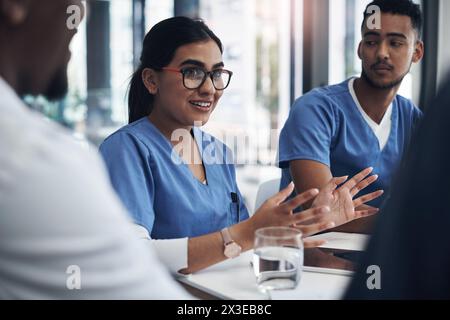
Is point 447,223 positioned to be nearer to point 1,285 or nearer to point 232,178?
point 1,285

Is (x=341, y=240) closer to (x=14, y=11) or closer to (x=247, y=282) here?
(x=247, y=282)

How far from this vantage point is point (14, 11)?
571 mm

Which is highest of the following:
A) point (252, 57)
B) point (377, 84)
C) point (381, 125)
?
point (252, 57)

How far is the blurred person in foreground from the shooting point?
45cm

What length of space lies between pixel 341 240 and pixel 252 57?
2792 mm

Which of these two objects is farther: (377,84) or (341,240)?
(377,84)

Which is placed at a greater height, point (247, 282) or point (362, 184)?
point (362, 184)

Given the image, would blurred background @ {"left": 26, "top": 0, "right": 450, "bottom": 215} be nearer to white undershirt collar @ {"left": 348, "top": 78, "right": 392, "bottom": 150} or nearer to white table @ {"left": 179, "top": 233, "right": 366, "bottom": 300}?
white undershirt collar @ {"left": 348, "top": 78, "right": 392, "bottom": 150}

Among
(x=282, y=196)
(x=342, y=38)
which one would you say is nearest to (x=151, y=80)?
(x=282, y=196)

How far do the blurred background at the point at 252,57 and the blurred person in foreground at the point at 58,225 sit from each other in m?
2.07

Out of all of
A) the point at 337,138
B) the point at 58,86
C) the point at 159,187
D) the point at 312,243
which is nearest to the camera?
the point at 58,86

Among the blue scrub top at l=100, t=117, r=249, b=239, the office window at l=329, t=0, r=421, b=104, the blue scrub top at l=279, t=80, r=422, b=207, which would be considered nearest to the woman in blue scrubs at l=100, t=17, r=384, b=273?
the blue scrub top at l=100, t=117, r=249, b=239

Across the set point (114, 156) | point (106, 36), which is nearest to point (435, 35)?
point (114, 156)

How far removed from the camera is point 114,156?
4.04 ft
